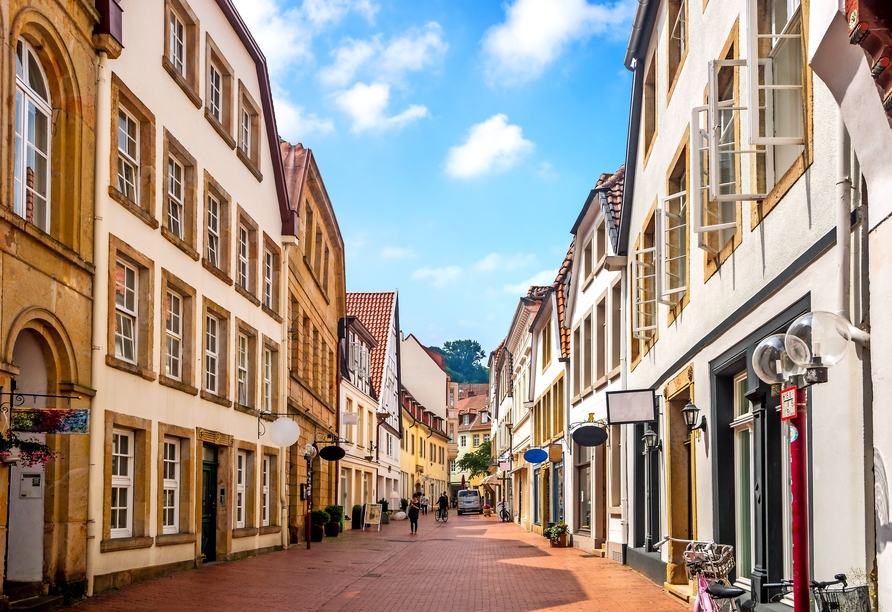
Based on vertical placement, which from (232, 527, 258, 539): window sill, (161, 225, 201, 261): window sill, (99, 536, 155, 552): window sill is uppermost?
(161, 225, 201, 261): window sill

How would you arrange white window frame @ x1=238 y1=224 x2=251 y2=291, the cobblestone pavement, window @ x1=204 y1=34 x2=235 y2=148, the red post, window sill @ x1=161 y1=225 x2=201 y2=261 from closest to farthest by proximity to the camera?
the red post → the cobblestone pavement → window sill @ x1=161 y1=225 x2=201 y2=261 → window @ x1=204 y1=34 x2=235 y2=148 → white window frame @ x1=238 y1=224 x2=251 y2=291

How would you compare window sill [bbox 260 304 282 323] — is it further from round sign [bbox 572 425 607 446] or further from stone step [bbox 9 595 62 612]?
stone step [bbox 9 595 62 612]

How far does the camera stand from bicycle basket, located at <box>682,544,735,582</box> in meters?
8.55

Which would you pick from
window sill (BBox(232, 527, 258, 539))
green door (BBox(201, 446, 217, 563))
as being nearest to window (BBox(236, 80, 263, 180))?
green door (BBox(201, 446, 217, 563))

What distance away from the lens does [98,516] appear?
13734mm

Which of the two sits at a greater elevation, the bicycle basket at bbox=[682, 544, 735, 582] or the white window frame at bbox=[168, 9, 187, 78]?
the white window frame at bbox=[168, 9, 187, 78]

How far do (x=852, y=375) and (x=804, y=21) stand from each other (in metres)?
3.11

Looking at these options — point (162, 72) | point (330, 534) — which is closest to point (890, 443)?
point (162, 72)

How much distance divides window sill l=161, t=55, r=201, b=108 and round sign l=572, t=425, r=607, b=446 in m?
9.05

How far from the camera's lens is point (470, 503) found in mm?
71625

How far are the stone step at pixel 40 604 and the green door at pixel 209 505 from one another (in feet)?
24.4

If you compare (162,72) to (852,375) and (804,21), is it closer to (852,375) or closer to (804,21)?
(804,21)

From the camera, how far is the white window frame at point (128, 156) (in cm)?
1562

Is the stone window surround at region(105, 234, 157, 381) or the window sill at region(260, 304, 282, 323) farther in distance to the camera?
the window sill at region(260, 304, 282, 323)
